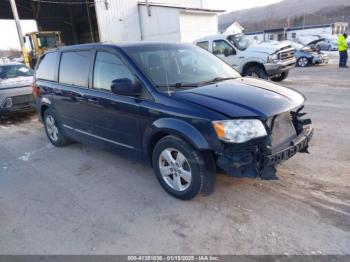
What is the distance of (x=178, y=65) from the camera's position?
3994 millimetres

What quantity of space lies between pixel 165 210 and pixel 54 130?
132 inches

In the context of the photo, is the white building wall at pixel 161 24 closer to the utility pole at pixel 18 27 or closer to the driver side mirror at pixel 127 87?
the utility pole at pixel 18 27

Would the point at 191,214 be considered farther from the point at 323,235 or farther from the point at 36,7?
the point at 36,7

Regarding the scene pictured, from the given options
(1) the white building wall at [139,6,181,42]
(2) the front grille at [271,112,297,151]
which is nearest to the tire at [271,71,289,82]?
(2) the front grille at [271,112,297,151]

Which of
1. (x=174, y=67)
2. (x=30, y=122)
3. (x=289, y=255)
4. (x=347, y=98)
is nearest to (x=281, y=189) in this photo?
(x=289, y=255)

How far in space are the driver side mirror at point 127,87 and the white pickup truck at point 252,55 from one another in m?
6.97

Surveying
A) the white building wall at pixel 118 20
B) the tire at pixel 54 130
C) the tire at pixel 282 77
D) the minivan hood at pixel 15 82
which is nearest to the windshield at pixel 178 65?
the tire at pixel 54 130

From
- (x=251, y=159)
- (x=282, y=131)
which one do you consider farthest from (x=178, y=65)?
(x=251, y=159)

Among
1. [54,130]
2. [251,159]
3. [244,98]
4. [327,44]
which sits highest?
[244,98]

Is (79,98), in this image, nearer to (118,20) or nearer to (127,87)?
(127,87)

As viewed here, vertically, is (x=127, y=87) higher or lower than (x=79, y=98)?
higher

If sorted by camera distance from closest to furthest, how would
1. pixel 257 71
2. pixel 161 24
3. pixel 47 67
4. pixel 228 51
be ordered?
pixel 47 67 < pixel 257 71 < pixel 228 51 < pixel 161 24

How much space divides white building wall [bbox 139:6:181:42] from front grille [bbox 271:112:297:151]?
60.7 ft

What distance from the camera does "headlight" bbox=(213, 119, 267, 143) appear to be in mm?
2896
